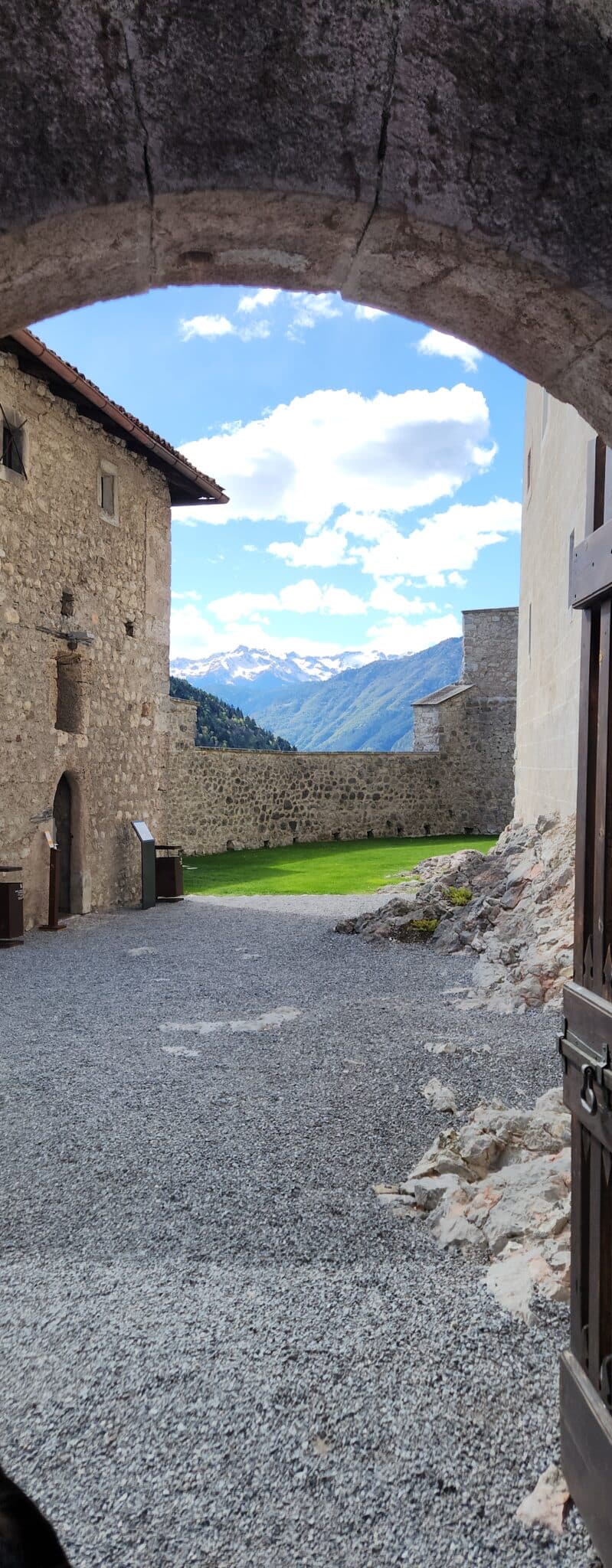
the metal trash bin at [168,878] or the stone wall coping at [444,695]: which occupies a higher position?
the stone wall coping at [444,695]

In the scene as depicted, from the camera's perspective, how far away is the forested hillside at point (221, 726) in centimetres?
3922

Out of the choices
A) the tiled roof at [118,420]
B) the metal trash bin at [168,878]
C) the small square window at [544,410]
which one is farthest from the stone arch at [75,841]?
the small square window at [544,410]

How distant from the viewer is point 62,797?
10867 mm

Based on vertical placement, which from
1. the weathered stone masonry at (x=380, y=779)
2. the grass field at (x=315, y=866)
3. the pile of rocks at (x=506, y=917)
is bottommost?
the grass field at (x=315, y=866)

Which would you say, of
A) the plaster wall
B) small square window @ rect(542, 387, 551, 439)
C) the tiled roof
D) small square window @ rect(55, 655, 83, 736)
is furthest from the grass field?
small square window @ rect(542, 387, 551, 439)

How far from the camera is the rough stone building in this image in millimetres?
9344

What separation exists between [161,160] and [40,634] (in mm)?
8937

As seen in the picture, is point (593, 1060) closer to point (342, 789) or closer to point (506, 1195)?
point (506, 1195)

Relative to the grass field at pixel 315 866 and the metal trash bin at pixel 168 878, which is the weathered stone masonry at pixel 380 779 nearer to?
the grass field at pixel 315 866

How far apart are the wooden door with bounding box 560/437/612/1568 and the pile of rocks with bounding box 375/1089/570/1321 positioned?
0.63 m

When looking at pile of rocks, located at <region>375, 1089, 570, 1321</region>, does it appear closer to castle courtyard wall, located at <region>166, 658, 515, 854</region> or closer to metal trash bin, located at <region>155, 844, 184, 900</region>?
metal trash bin, located at <region>155, 844, 184, 900</region>

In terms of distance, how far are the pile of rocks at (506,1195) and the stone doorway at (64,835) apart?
777 centimetres

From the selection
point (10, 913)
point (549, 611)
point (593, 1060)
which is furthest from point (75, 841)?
point (593, 1060)

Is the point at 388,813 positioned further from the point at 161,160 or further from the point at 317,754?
the point at 161,160
